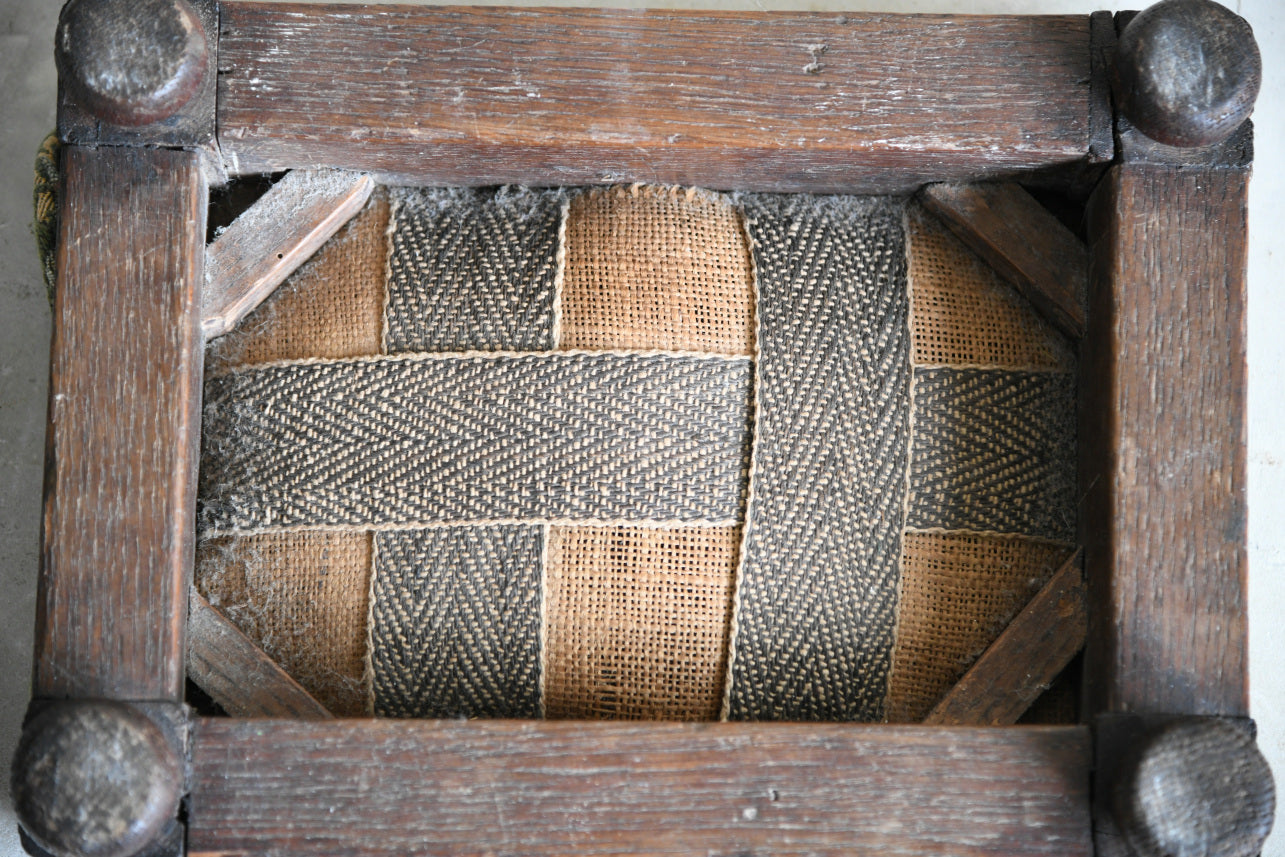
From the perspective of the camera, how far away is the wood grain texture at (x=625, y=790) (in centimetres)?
101

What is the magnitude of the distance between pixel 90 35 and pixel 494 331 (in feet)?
1.72

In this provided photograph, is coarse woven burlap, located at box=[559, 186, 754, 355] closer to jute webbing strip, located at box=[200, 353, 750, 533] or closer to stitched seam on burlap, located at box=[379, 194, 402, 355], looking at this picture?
jute webbing strip, located at box=[200, 353, 750, 533]

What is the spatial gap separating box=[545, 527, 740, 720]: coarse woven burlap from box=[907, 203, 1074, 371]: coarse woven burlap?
0.34m

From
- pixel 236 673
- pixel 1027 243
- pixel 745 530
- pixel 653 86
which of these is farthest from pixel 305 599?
pixel 1027 243

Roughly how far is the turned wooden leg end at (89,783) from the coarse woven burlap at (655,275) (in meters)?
0.61

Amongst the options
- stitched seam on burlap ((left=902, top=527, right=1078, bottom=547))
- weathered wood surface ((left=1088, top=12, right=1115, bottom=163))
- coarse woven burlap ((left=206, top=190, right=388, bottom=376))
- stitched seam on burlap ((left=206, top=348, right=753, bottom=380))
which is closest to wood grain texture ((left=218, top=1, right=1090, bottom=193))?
weathered wood surface ((left=1088, top=12, right=1115, bottom=163))

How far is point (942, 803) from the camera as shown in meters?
1.02

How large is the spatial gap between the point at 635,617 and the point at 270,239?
62 cm

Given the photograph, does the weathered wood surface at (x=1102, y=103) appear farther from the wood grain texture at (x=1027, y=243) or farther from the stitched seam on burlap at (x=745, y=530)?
the stitched seam on burlap at (x=745, y=530)

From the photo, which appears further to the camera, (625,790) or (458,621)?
(458,621)

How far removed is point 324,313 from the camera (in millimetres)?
1172

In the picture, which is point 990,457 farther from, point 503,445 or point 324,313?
point 324,313

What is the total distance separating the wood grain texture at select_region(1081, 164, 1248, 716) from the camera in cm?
105

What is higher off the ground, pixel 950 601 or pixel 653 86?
pixel 653 86
